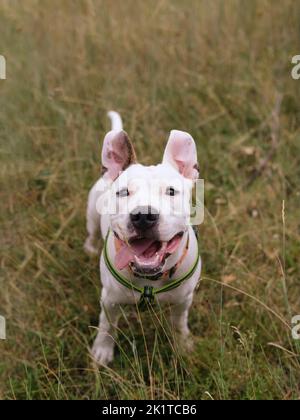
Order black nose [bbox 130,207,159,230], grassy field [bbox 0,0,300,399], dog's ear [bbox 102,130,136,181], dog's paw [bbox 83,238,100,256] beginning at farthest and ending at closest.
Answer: dog's paw [bbox 83,238,100,256]
grassy field [bbox 0,0,300,399]
dog's ear [bbox 102,130,136,181]
black nose [bbox 130,207,159,230]

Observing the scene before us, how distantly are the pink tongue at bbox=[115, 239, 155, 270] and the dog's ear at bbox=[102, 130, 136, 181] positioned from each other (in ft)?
1.12

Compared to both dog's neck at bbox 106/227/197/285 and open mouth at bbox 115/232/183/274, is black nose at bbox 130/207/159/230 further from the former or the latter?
dog's neck at bbox 106/227/197/285

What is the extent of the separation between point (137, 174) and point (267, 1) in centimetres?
313

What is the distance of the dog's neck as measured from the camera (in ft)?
8.26

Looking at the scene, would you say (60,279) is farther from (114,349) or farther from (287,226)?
(287,226)

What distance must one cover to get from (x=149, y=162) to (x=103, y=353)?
1425 millimetres

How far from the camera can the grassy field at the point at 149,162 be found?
2803 mm

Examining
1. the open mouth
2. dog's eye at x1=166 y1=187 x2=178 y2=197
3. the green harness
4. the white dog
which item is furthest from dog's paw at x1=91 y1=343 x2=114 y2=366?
dog's eye at x1=166 y1=187 x2=178 y2=197

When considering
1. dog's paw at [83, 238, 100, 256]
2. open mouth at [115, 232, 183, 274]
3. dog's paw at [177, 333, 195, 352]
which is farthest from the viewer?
dog's paw at [83, 238, 100, 256]

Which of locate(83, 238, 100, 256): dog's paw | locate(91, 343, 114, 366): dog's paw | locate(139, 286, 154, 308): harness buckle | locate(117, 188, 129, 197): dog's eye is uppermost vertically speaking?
locate(117, 188, 129, 197): dog's eye

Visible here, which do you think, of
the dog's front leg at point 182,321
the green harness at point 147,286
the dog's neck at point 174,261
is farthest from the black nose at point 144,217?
the dog's front leg at point 182,321

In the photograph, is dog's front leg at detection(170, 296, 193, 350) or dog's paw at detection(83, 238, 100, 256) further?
dog's paw at detection(83, 238, 100, 256)

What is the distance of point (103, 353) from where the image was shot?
299 centimetres

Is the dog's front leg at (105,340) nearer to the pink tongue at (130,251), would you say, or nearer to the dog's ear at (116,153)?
the pink tongue at (130,251)
